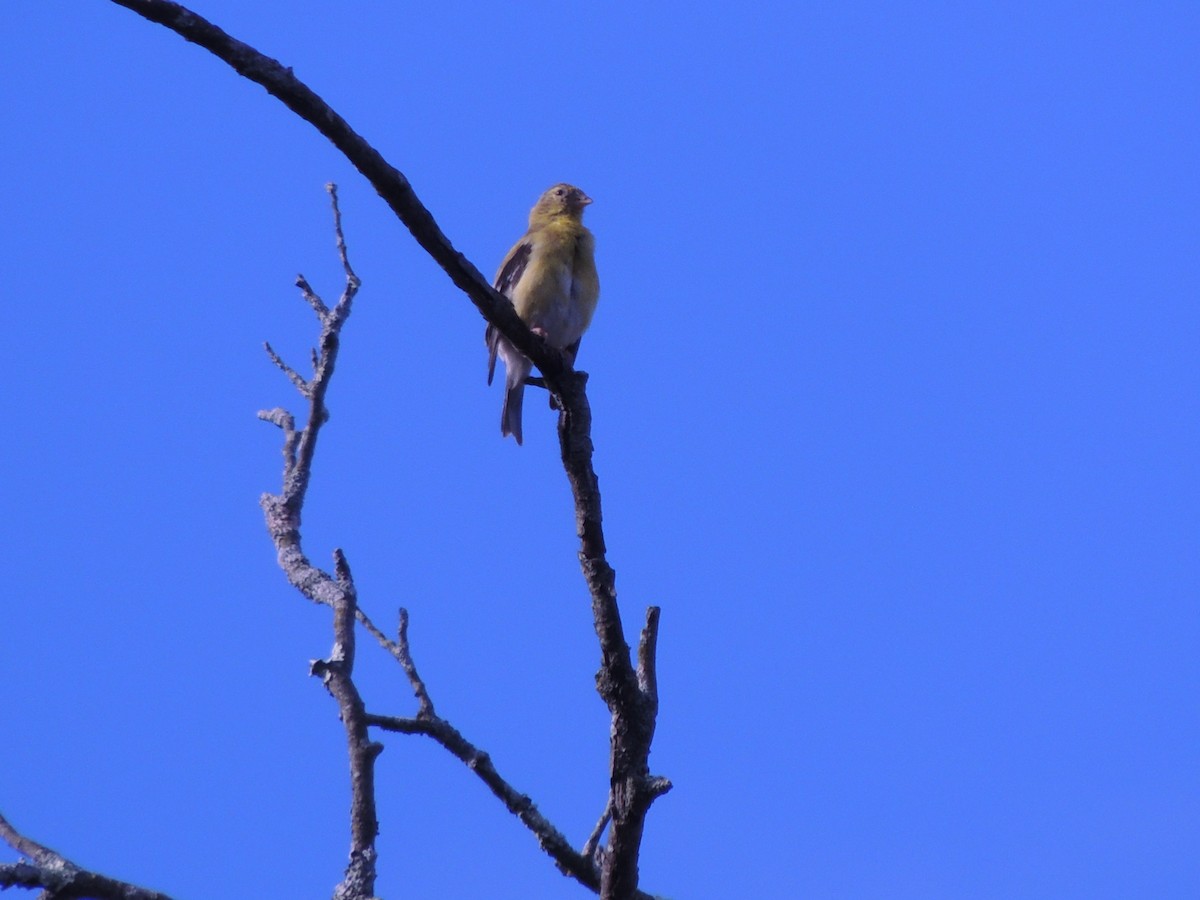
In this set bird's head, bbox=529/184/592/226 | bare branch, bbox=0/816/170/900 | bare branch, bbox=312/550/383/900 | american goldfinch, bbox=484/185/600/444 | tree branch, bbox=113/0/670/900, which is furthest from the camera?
bird's head, bbox=529/184/592/226

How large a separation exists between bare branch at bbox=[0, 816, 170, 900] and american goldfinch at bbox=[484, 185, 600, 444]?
495 centimetres

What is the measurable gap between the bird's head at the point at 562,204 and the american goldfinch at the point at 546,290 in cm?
13

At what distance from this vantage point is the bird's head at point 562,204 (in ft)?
31.9

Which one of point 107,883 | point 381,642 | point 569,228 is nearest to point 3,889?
point 107,883

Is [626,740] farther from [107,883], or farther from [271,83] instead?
[271,83]

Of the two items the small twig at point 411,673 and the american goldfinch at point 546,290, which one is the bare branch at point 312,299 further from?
the american goldfinch at point 546,290

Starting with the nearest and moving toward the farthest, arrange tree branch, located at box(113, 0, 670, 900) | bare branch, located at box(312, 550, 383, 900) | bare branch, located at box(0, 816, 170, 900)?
tree branch, located at box(113, 0, 670, 900), bare branch, located at box(0, 816, 170, 900), bare branch, located at box(312, 550, 383, 900)

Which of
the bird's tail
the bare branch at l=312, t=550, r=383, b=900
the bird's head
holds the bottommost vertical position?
the bare branch at l=312, t=550, r=383, b=900

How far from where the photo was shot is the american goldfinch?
28.2 ft

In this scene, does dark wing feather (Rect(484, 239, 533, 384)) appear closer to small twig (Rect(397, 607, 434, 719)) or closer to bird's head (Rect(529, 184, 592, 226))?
bird's head (Rect(529, 184, 592, 226))

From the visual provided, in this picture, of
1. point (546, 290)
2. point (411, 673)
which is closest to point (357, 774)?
point (411, 673)

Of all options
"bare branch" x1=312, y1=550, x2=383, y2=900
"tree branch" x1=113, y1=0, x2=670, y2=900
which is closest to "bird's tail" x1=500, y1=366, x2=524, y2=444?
"tree branch" x1=113, y1=0, x2=670, y2=900

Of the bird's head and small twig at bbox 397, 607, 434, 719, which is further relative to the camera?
the bird's head

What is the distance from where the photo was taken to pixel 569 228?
Result: 9.12 meters
